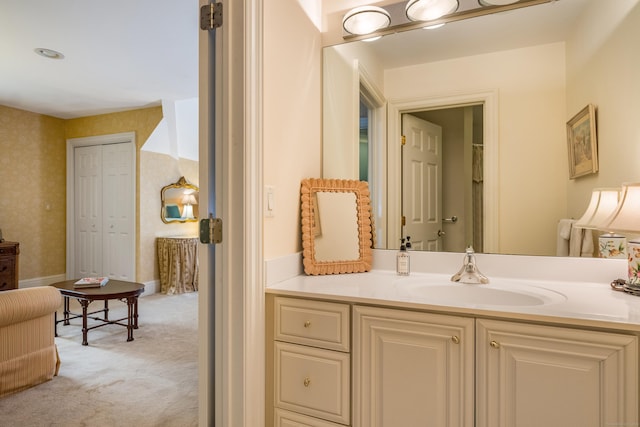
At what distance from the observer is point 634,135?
1.33m

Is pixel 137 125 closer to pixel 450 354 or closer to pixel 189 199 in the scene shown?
pixel 189 199

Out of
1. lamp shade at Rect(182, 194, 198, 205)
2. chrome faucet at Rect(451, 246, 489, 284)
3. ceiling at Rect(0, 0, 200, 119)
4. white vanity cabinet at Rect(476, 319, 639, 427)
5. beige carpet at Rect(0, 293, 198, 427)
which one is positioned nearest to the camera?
white vanity cabinet at Rect(476, 319, 639, 427)

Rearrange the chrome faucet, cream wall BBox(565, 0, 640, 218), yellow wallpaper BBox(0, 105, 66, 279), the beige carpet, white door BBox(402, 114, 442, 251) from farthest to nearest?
yellow wallpaper BBox(0, 105, 66, 279) < the beige carpet < white door BBox(402, 114, 442, 251) < the chrome faucet < cream wall BBox(565, 0, 640, 218)

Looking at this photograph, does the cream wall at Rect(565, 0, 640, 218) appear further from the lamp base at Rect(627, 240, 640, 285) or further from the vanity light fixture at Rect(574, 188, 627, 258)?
the lamp base at Rect(627, 240, 640, 285)

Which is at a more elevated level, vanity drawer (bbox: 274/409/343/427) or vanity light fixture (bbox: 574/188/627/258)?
vanity light fixture (bbox: 574/188/627/258)

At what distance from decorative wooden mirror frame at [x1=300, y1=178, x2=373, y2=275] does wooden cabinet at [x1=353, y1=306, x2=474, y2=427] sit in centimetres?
46

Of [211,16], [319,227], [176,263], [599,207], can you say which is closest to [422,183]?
[319,227]

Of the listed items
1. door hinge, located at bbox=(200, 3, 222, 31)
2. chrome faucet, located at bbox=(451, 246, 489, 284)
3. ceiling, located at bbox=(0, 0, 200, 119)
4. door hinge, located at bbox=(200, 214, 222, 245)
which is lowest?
chrome faucet, located at bbox=(451, 246, 489, 284)

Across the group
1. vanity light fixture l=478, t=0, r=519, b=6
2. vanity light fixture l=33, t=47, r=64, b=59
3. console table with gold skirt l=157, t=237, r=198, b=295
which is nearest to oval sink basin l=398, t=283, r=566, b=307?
vanity light fixture l=478, t=0, r=519, b=6

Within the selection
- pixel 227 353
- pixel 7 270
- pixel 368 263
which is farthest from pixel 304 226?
pixel 7 270

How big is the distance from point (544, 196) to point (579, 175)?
15 centimetres

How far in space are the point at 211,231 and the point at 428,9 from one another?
1.43 metres

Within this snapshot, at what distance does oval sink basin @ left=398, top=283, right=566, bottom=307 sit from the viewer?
4.26 ft

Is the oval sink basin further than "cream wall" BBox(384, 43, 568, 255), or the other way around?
"cream wall" BBox(384, 43, 568, 255)
